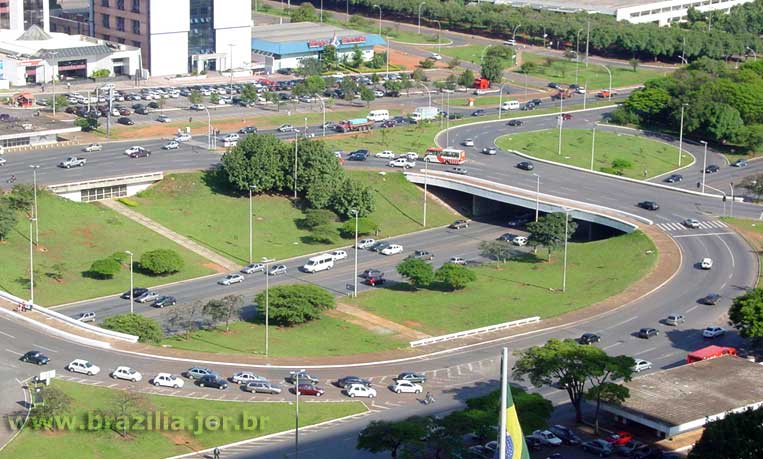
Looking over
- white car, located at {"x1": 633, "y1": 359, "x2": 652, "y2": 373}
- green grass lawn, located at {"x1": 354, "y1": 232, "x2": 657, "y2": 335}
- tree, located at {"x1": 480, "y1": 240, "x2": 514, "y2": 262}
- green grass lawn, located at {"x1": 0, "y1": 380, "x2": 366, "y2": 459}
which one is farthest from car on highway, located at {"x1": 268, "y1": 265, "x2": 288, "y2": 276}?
white car, located at {"x1": 633, "y1": 359, "x2": 652, "y2": 373}

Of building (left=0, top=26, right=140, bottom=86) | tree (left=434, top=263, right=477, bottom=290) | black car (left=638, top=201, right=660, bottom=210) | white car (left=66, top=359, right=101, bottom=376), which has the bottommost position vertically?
white car (left=66, top=359, right=101, bottom=376)

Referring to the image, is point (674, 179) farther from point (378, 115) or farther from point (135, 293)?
point (135, 293)

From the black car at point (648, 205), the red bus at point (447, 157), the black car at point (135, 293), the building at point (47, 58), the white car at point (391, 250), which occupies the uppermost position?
the building at point (47, 58)

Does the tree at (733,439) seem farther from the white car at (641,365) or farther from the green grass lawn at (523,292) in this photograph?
the green grass lawn at (523,292)

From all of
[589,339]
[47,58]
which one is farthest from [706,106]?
[47,58]

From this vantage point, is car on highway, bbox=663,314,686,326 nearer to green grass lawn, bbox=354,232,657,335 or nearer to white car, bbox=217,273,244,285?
green grass lawn, bbox=354,232,657,335

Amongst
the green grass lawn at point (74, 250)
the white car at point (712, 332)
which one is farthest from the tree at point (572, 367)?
the green grass lawn at point (74, 250)
